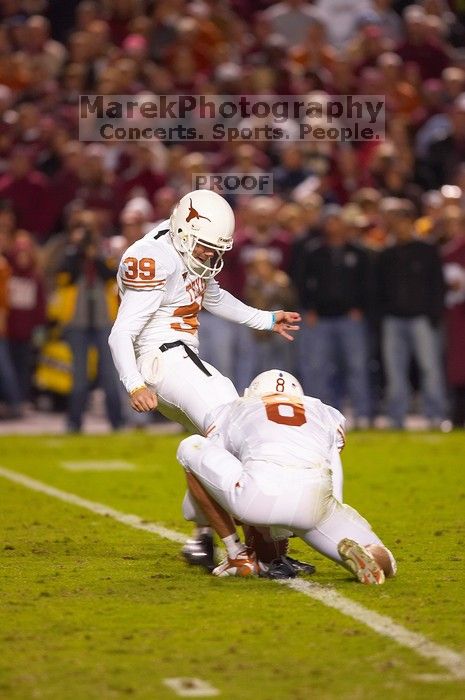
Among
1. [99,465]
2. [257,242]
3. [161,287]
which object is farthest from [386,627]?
[257,242]

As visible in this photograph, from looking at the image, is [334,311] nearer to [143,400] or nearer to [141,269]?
[141,269]

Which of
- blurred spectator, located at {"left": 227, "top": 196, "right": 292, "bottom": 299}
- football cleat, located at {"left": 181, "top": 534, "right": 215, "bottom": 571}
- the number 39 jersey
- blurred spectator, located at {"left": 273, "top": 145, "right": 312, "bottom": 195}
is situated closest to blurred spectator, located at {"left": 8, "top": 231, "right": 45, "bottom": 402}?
blurred spectator, located at {"left": 227, "top": 196, "right": 292, "bottom": 299}

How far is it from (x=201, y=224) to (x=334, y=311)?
698cm

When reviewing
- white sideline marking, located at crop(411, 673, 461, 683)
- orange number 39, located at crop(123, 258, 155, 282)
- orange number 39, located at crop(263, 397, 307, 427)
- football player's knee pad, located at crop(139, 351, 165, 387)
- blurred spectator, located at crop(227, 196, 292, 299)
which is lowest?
white sideline marking, located at crop(411, 673, 461, 683)

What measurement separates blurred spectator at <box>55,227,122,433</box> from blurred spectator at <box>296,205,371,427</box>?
5.94ft

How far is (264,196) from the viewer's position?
15.3 meters

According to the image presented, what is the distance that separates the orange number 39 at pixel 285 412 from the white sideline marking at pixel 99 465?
4.86m

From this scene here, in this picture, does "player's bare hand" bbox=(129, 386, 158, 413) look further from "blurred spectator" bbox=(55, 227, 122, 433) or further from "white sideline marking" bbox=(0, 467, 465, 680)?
"blurred spectator" bbox=(55, 227, 122, 433)

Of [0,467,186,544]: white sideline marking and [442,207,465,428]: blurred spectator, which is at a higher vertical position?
[442,207,465,428]: blurred spectator

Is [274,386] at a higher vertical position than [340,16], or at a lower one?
lower

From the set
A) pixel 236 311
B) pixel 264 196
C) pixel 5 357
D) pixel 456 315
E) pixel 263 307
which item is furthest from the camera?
pixel 264 196

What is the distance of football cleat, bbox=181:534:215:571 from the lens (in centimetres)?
658

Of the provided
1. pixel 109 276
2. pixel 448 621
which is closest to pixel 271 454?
pixel 448 621

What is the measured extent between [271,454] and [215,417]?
24.0 inches
